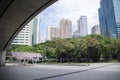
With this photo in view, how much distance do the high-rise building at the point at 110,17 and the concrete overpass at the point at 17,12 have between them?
84.2m

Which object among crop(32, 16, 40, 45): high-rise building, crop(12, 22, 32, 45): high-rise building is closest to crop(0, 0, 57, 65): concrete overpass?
crop(12, 22, 32, 45): high-rise building

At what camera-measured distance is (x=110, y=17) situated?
109812 millimetres

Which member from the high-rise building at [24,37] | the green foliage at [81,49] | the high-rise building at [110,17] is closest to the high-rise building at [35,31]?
the high-rise building at [24,37]

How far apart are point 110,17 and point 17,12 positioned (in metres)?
104

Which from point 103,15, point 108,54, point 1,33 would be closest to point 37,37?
point 103,15

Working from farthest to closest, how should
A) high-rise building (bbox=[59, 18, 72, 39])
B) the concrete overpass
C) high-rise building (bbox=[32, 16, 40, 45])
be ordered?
high-rise building (bbox=[32, 16, 40, 45]) < high-rise building (bbox=[59, 18, 72, 39]) < the concrete overpass

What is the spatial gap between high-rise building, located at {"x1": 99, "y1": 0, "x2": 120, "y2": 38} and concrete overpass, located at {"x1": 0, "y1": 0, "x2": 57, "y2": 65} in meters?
84.2

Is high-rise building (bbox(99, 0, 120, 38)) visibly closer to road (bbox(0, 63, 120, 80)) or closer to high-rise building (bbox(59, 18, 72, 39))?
high-rise building (bbox(59, 18, 72, 39))

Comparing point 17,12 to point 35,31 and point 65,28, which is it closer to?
point 65,28

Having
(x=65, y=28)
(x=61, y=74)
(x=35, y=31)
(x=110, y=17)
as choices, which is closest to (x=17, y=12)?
(x=61, y=74)

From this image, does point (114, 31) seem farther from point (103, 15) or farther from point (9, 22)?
point (9, 22)

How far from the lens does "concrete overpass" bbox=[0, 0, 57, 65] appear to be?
1252 centimetres

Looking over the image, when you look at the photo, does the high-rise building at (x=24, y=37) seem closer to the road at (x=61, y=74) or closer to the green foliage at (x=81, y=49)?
the green foliage at (x=81, y=49)

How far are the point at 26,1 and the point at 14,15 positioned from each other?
3.20 meters
